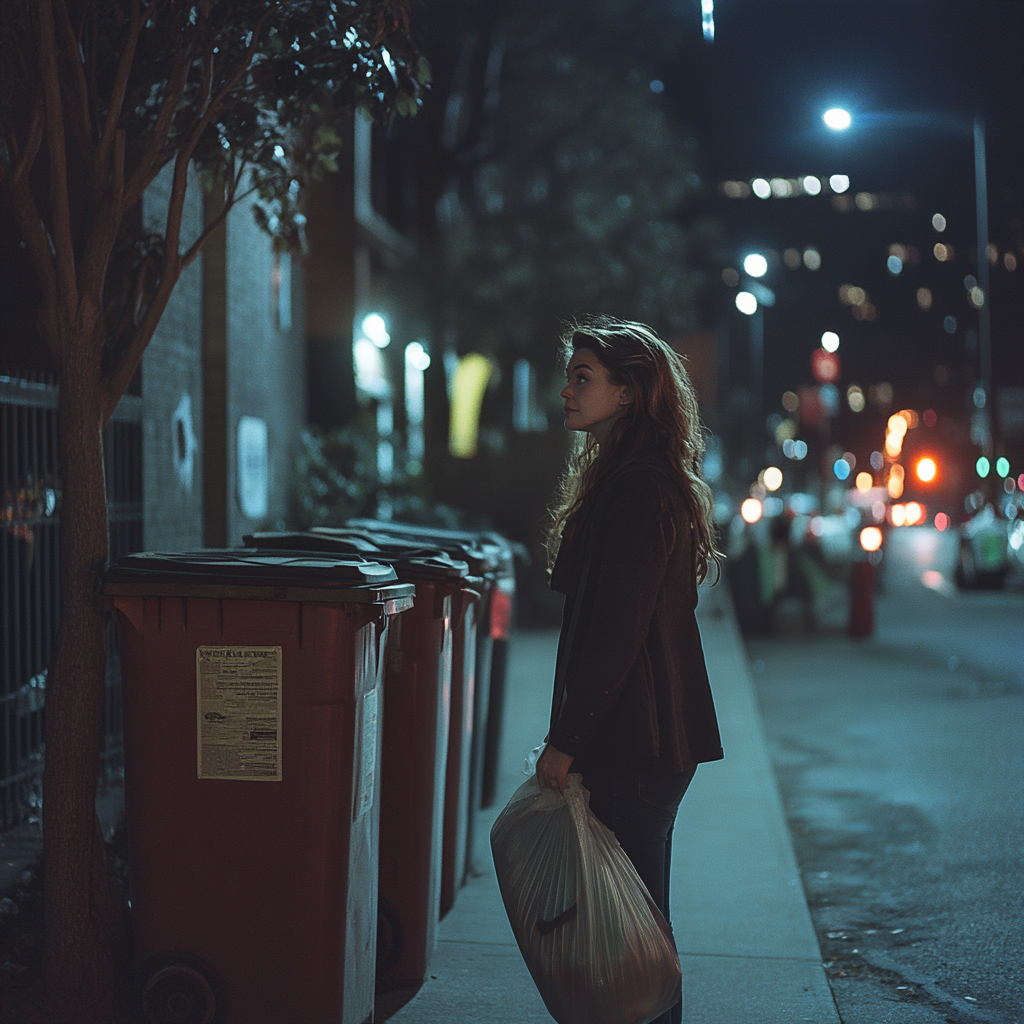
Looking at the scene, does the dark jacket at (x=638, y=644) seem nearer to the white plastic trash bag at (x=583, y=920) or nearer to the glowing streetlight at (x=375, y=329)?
the white plastic trash bag at (x=583, y=920)

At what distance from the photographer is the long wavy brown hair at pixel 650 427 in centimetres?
342

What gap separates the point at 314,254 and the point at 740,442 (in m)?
52.7

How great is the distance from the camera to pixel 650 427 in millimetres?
3449

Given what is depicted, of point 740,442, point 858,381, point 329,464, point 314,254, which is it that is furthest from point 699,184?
point 858,381

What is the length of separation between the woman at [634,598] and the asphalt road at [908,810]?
158cm

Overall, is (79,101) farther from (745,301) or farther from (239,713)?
(745,301)

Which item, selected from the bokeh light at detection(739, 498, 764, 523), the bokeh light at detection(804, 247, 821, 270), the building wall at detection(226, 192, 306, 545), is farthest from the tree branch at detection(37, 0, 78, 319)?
the bokeh light at detection(804, 247, 821, 270)

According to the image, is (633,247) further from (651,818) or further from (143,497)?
(651,818)

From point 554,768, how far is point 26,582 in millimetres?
3732

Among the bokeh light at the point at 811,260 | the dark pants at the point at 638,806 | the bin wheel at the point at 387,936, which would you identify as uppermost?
the bokeh light at the point at 811,260

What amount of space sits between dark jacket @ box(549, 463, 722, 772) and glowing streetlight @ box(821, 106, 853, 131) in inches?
644

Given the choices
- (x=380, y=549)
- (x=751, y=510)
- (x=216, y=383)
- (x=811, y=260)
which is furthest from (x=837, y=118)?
(x=811, y=260)

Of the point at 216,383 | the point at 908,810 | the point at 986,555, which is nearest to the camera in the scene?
the point at 908,810

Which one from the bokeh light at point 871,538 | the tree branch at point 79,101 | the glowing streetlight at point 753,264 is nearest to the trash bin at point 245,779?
the tree branch at point 79,101
